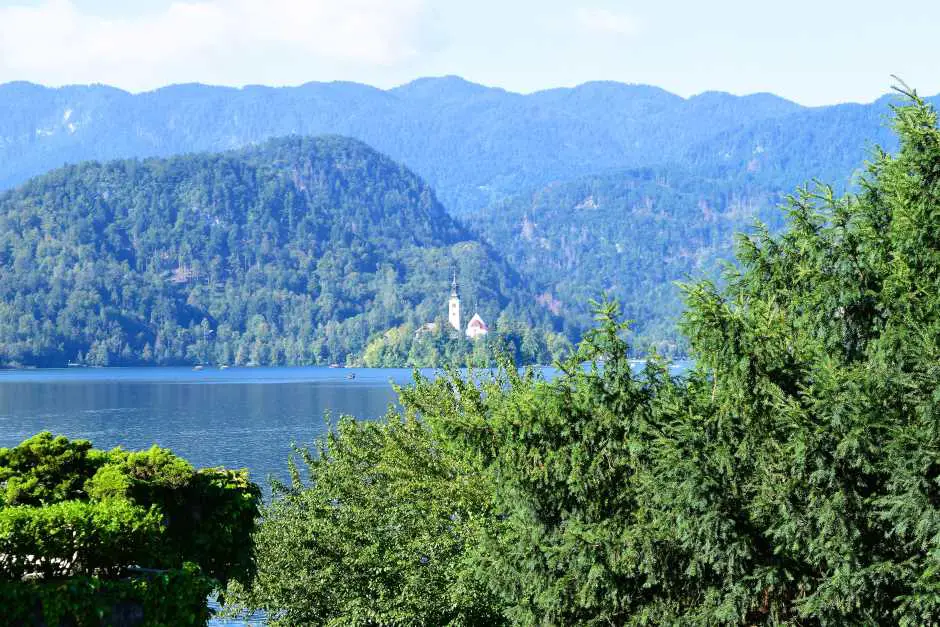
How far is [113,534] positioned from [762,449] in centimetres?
938

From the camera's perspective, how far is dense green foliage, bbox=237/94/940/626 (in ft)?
55.7

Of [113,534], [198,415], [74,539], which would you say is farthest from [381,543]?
[198,415]

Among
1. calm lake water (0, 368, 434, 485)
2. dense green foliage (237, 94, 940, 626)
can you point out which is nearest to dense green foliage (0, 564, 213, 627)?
dense green foliage (237, 94, 940, 626)

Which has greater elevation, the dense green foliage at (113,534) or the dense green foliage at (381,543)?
the dense green foliage at (113,534)

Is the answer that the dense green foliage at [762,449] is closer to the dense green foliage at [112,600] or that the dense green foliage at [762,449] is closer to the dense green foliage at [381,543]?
the dense green foliage at [381,543]

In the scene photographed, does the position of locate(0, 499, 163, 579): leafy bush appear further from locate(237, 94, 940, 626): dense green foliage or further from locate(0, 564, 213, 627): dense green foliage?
locate(237, 94, 940, 626): dense green foliage

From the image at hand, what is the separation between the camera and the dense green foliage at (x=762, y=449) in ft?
55.7

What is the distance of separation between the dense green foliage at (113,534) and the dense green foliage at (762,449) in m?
4.29

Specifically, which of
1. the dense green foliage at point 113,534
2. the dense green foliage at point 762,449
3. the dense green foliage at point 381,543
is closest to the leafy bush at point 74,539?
the dense green foliage at point 113,534

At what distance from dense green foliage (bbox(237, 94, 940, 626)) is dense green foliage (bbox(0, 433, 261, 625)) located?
4292 mm

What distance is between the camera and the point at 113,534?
45.0ft

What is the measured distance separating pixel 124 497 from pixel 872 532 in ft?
35.0

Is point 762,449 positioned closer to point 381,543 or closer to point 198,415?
point 381,543

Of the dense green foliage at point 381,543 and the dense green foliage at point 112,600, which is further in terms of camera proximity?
the dense green foliage at point 381,543
